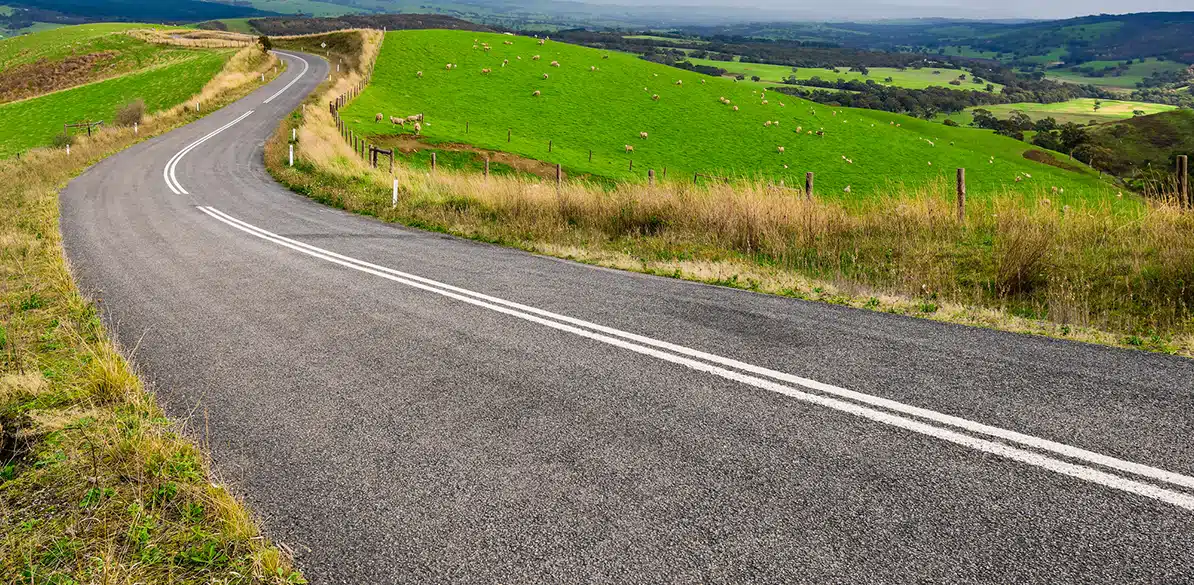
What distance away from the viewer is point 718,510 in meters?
3.91

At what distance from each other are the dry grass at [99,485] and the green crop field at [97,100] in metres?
51.3

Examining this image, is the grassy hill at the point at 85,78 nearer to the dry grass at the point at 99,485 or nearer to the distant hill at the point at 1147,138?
the dry grass at the point at 99,485

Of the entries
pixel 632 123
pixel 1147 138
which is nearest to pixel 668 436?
pixel 632 123

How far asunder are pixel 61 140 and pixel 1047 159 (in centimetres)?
9224

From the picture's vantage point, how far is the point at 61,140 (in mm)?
47125

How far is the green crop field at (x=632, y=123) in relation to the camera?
50469 mm

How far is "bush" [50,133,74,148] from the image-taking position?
45688mm

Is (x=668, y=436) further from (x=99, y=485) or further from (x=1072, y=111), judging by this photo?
(x=1072, y=111)

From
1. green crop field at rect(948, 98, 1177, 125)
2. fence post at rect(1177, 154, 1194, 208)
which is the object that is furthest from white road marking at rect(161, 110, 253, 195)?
green crop field at rect(948, 98, 1177, 125)

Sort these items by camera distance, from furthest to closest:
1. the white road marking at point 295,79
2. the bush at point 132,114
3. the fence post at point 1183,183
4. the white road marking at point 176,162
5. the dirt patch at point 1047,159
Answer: the dirt patch at point 1047,159, the white road marking at point 295,79, the bush at point 132,114, the white road marking at point 176,162, the fence post at point 1183,183

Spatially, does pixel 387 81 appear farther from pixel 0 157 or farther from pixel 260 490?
pixel 260 490

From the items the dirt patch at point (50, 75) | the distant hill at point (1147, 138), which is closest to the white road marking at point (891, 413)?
the dirt patch at point (50, 75)

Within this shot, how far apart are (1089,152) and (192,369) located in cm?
12502

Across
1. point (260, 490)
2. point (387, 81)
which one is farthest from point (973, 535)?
point (387, 81)
